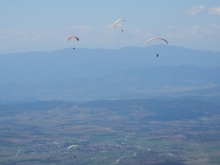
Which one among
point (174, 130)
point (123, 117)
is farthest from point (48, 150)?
point (123, 117)

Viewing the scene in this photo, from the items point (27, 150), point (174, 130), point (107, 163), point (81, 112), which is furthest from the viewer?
point (81, 112)

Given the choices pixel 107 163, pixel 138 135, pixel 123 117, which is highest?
pixel 123 117

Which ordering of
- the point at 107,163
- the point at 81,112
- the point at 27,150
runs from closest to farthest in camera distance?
the point at 107,163, the point at 27,150, the point at 81,112

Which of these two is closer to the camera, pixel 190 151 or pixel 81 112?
pixel 190 151

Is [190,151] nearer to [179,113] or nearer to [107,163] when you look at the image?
[107,163]

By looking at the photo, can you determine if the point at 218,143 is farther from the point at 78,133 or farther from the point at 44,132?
the point at 44,132

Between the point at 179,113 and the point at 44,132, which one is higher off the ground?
the point at 179,113
